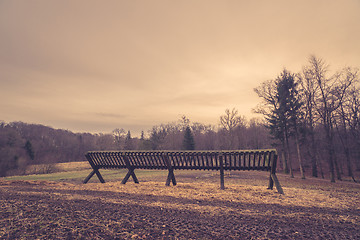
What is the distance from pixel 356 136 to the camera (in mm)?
28375

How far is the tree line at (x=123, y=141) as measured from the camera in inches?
1948

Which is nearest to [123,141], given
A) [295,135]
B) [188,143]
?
[188,143]

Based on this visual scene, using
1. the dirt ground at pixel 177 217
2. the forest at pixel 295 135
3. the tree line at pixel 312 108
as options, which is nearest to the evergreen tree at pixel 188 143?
the forest at pixel 295 135

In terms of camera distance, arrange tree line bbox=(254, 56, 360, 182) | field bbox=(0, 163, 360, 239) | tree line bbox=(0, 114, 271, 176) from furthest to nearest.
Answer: tree line bbox=(0, 114, 271, 176) → tree line bbox=(254, 56, 360, 182) → field bbox=(0, 163, 360, 239)

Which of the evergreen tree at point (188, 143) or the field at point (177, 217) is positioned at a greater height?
the evergreen tree at point (188, 143)

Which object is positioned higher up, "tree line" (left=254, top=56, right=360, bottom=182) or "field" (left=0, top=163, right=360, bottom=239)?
"tree line" (left=254, top=56, right=360, bottom=182)

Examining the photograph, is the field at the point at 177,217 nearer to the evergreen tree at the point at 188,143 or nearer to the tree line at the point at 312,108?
the tree line at the point at 312,108

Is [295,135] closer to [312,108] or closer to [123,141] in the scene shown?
[312,108]

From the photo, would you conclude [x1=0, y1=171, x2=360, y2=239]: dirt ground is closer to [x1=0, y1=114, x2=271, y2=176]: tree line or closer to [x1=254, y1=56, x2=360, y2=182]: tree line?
[x1=254, y1=56, x2=360, y2=182]: tree line

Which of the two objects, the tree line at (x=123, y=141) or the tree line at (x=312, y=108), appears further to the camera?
the tree line at (x=123, y=141)

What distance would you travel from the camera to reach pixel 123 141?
72375 mm

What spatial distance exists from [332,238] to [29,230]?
242 inches

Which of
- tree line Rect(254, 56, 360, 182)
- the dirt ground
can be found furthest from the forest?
the dirt ground

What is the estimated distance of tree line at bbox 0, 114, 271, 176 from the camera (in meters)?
49.5
